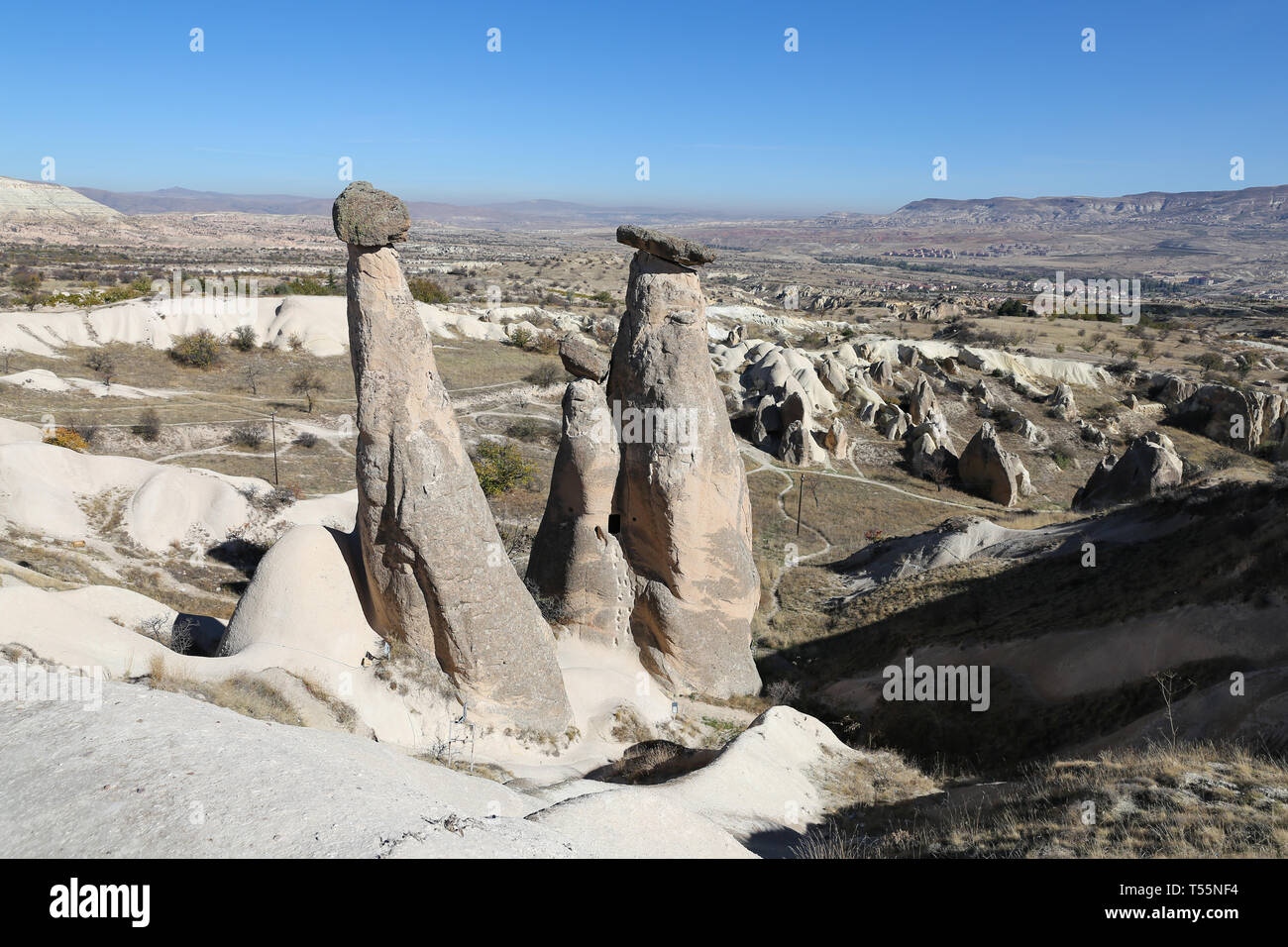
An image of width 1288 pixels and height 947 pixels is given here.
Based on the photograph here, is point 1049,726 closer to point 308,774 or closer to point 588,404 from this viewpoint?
point 588,404

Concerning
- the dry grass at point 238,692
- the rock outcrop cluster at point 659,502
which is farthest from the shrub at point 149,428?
the dry grass at point 238,692

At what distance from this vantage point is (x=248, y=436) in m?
27.9

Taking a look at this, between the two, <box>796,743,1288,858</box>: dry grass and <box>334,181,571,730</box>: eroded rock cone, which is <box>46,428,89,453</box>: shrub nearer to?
<box>334,181,571,730</box>: eroded rock cone

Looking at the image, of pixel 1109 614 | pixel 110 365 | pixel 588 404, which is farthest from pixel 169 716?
pixel 110 365

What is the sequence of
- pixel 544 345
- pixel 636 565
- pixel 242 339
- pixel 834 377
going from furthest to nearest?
pixel 544 345, pixel 834 377, pixel 242 339, pixel 636 565

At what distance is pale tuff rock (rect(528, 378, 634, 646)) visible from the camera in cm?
1199

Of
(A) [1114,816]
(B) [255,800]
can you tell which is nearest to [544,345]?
(B) [255,800]

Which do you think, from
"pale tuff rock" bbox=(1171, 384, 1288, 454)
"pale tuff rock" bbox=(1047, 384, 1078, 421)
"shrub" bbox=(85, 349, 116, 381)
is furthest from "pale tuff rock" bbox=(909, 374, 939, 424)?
"shrub" bbox=(85, 349, 116, 381)

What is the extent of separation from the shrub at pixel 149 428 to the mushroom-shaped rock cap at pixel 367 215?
901 inches

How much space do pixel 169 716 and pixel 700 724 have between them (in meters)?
8.12

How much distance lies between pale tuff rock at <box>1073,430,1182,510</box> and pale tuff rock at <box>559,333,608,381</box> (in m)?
19.5

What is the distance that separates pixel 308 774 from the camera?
5.76 m

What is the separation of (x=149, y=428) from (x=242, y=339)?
48.9ft

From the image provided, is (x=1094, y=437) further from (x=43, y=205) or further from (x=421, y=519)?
(x=43, y=205)
